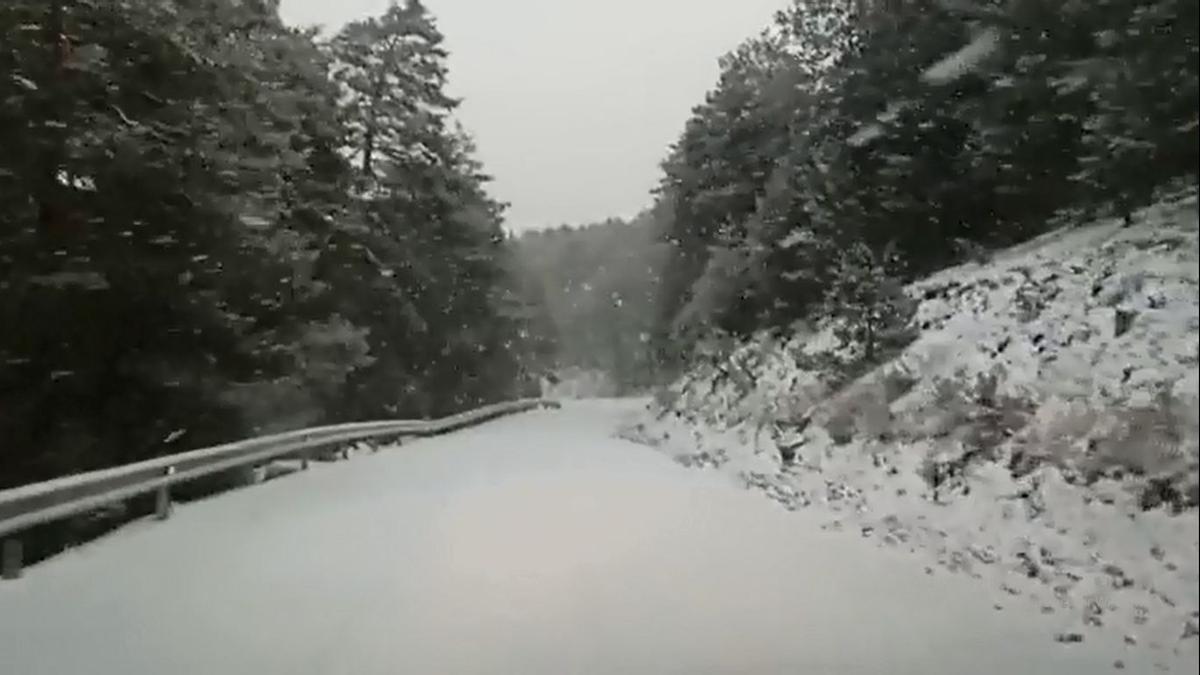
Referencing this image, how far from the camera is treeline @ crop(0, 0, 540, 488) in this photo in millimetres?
15422

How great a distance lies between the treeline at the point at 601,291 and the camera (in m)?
15.1

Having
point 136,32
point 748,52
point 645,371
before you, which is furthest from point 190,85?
point 748,52

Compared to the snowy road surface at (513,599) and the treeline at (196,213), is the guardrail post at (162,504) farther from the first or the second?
the treeline at (196,213)

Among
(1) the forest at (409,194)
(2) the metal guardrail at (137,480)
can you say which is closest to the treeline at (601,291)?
(1) the forest at (409,194)

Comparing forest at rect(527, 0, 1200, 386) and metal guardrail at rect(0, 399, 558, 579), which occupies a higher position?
forest at rect(527, 0, 1200, 386)

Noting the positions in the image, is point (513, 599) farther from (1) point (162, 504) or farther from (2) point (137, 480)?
(1) point (162, 504)

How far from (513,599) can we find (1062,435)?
142 inches

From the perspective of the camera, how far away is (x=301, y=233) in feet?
77.2

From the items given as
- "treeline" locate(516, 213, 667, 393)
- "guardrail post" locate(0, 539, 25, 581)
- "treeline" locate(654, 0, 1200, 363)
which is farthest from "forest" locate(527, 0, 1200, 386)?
"guardrail post" locate(0, 539, 25, 581)

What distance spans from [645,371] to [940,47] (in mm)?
12479

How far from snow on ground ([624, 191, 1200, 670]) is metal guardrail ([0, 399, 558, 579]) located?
6687 mm

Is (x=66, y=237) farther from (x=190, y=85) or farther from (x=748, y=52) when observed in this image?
(x=748, y=52)

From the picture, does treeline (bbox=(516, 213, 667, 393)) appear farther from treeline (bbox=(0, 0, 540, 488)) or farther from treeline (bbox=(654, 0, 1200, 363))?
treeline (bbox=(0, 0, 540, 488))

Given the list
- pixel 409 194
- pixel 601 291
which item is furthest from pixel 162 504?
pixel 409 194
